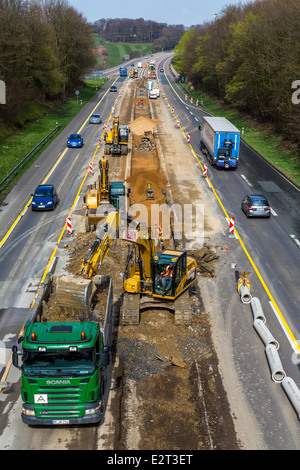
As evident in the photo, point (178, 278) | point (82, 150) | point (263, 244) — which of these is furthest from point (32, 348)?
point (82, 150)

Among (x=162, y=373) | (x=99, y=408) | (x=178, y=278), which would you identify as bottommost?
(x=162, y=373)

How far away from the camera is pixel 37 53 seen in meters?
67.3

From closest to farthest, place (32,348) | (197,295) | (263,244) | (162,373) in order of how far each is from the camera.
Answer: (32,348)
(162,373)
(197,295)
(263,244)

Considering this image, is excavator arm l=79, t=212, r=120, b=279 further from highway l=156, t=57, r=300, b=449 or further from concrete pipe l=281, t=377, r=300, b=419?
concrete pipe l=281, t=377, r=300, b=419

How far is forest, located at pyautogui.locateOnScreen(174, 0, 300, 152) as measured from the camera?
50.1m

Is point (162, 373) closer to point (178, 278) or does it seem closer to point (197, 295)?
point (178, 278)

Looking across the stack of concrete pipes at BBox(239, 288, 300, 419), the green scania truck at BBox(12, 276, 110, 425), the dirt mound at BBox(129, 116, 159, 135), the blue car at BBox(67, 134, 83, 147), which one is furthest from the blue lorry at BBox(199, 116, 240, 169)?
the green scania truck at BBox(12, 276, 110, 425)

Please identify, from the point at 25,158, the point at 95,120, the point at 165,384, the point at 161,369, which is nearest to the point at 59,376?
the point at 165,384

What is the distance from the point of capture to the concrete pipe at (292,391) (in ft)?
48.7

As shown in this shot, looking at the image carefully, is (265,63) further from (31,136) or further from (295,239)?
(295,239)

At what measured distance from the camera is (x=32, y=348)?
41.8 feet

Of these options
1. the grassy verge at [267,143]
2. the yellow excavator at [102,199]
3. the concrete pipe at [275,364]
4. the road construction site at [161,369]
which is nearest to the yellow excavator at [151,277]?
the road construction site at [161,369]

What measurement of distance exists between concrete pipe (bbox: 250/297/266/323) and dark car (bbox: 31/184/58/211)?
18.1 metres

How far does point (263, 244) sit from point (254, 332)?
33.1 ft
